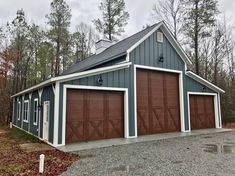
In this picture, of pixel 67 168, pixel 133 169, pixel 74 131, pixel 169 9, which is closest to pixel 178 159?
pixel 133 169

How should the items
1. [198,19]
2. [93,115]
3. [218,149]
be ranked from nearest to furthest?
[218,149] → [93,115] → [198,19]

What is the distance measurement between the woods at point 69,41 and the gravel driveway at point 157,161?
1336cm

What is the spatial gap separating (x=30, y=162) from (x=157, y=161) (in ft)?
12.3

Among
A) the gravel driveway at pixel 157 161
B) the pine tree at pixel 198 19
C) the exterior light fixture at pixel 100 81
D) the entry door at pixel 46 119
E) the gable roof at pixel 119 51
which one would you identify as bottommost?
the gravel driveway at pixel 157 161

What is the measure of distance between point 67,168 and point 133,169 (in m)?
1.75

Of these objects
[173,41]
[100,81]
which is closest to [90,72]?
[100,81]

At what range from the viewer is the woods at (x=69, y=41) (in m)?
19.4

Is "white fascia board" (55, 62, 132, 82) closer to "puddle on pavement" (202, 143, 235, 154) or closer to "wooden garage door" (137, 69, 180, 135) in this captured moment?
"wooden garage door" (137, 69, 180, 135)

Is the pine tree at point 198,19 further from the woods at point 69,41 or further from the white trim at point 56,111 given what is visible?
the white trim at point 56,111

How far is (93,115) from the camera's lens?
31.3 ft

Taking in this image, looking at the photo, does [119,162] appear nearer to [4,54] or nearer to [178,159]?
[178,159]

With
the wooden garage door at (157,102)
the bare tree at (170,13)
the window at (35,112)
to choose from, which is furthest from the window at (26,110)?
the bare tree at (170,13)

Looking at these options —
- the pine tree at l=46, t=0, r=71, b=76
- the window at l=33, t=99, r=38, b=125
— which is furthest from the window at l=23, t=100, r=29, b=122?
the pine tree at l=46, t=0, r=71, b=76

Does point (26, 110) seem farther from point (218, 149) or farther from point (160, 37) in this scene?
point (218, 149)
